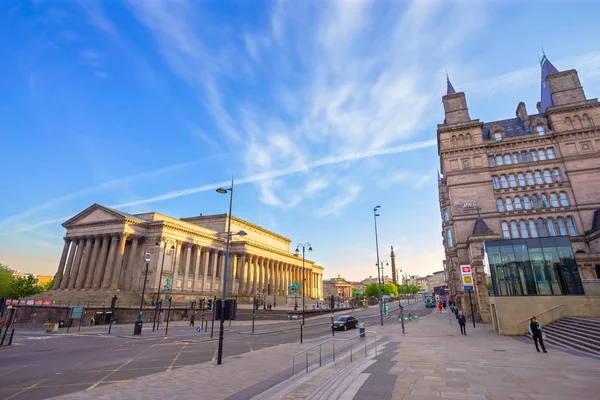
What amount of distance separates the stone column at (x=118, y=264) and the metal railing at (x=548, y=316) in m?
58.7

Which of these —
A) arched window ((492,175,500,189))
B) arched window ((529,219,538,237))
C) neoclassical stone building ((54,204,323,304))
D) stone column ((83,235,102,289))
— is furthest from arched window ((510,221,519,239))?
stone column ((83,235,102,289))

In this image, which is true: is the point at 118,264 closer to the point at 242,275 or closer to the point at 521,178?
the point at 242,275

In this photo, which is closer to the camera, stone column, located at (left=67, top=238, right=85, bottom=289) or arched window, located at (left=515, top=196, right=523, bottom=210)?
arched window, located at (left=515, top=196, right=523, bottom=210)

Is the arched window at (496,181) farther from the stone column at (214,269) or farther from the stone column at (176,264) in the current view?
the stone column at (176,264)

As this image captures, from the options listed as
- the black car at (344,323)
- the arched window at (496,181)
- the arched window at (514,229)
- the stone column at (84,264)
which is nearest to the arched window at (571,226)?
the arched window at (514,229)

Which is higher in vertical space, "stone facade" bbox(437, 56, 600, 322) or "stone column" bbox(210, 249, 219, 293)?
"stone facade" bbox(437, 56, 600, 322)

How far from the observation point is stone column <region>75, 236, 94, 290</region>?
5691 centimetres

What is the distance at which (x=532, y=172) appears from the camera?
144ft

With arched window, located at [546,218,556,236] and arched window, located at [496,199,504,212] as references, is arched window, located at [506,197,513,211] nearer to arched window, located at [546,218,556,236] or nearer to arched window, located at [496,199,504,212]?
arched window, located at [496,199,504,212]

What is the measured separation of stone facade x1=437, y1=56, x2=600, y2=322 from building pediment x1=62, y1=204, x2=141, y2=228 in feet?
195

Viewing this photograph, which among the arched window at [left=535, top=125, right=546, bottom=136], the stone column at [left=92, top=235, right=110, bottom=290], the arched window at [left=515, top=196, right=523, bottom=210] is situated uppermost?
the arched window at [left=535, top=125, right=546, bottom=136]

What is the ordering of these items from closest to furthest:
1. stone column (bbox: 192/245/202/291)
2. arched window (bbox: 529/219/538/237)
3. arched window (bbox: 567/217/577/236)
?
arched window (bbox: 567/217/577/236)
arched window (bbox: 529/219/538/237)
stone column (bbox: 192/245/202/291)

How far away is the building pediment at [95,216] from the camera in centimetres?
5771

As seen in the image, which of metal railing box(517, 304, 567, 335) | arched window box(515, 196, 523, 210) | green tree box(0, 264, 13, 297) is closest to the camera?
metal railing box(517, 304, 567, 335)
